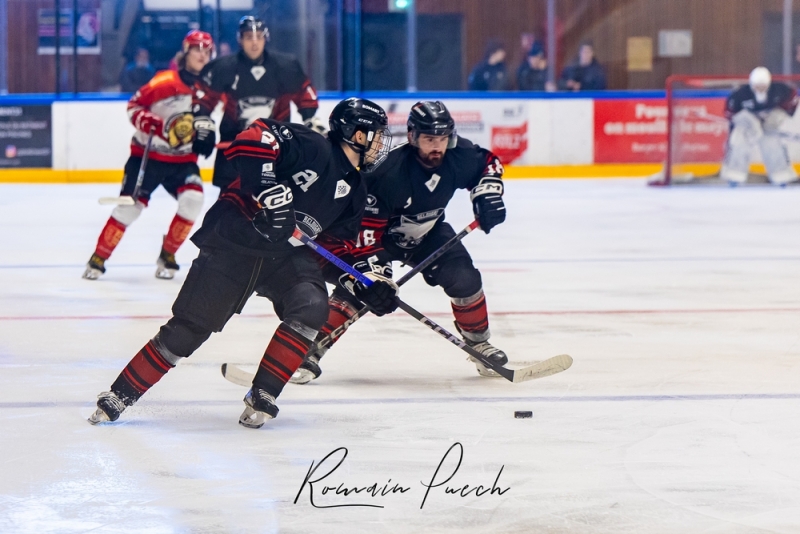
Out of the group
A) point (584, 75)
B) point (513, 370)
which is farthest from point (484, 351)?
point (584, 75)

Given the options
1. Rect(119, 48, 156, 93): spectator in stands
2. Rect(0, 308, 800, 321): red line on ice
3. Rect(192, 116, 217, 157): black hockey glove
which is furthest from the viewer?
Rect(119, 48, 156, 93): spectator in stands

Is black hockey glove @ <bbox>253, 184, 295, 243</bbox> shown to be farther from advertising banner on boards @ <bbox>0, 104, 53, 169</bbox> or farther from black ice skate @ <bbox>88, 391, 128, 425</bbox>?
advertising banner on boards @ <bbox>0, 104, 53, 169</bbox>

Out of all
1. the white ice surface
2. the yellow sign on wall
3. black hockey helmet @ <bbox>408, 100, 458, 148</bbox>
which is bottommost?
the white ice surface

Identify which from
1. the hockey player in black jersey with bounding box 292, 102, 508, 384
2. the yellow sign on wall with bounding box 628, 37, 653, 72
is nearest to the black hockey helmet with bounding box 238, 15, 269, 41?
the hockey player in black jersey with bounding box 292, 102, 508, 384

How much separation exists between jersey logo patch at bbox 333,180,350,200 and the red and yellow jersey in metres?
2.75

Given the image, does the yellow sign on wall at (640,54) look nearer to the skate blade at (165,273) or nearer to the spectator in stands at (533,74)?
the spectator in stands at (533,74)

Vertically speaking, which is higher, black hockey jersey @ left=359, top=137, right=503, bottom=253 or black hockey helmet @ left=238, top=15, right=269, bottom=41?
black hockey helmet @ left=238, top=15, right=269, bottom=41

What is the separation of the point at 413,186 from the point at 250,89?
8.60ft

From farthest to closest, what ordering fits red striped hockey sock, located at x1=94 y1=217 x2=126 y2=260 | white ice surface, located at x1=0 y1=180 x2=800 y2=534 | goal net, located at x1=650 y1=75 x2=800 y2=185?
goal net, located at x1=650 y1=75 x2=800 y2=185 → red striped hockey sock, located at x1=94 y1=217 x2=126 y2=260 → white ice surface, located at x1=0 y1=180 x2=800 y2=534

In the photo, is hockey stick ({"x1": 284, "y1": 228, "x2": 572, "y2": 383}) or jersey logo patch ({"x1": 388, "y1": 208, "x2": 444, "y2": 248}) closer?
hockey stick ({"x1": 284, "y1": 228, "x2": 572, "y2": 383})

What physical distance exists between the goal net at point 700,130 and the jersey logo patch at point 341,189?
8277mm

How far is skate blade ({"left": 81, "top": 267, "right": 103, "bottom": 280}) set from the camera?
576 cm

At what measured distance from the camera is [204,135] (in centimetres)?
571

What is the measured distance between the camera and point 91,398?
3338mm
